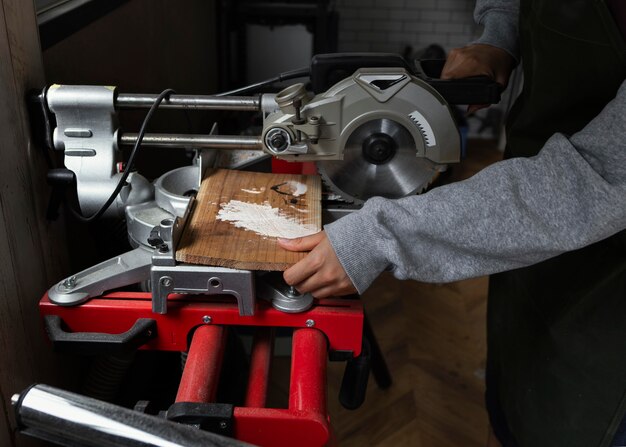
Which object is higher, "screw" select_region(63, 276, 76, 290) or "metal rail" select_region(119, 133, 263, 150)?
"metal rail" select_region(119, 133, 263, 150)

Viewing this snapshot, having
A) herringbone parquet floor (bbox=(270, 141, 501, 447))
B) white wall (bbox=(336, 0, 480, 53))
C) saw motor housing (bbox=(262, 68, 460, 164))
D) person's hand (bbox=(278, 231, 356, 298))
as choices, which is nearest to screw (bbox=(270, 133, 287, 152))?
saw motor housing (bbox=(262, 68, 460, 164))

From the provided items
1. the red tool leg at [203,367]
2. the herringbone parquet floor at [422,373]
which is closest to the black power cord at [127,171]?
the red tool leg at [203,367]

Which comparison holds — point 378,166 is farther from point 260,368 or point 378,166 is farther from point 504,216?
point 260,368

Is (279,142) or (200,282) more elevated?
(279,142)

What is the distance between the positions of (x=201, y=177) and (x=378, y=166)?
28cm

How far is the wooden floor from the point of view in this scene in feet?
5.96

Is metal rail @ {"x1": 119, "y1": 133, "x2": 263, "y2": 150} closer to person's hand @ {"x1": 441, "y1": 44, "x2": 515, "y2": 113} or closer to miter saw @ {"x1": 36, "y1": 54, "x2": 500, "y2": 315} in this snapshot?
miter saw @ {"x1": 36, "y1": 54, "x2": 500, "y2": 315}

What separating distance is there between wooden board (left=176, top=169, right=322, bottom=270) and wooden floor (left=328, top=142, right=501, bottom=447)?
1.05 m

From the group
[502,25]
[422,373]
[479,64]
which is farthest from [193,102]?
[422,373]

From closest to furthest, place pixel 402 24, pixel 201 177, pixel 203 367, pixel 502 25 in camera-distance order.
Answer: pixel 203 367 < pixel 201 177 < pixel 502 25 < pixel 402 24

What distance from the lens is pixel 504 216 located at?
30.0 inches

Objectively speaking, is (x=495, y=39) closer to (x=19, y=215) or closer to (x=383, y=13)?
(x=19, y=215)

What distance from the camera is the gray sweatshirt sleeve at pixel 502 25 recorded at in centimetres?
117

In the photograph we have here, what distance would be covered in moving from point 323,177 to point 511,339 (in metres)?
0.55
